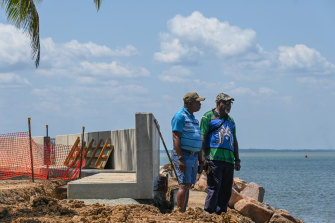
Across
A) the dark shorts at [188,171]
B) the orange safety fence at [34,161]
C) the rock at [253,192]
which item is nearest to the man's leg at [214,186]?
the dark shorts at [188,171]

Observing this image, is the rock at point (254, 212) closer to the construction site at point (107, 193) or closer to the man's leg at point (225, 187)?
the construction site at point (107, 193)

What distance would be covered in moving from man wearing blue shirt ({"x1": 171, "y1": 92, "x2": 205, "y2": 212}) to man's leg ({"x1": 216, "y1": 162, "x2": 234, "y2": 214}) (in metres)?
0.47

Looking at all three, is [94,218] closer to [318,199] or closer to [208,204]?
[208,204]

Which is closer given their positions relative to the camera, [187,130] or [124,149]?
[187,130]

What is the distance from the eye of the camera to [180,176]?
360 inches

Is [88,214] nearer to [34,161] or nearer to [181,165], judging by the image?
[181,165]

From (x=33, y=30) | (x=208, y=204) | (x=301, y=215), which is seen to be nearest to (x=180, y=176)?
(x=208, y=204)

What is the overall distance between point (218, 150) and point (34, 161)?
1035 centimetres

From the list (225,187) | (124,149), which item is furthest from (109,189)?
(124,149)

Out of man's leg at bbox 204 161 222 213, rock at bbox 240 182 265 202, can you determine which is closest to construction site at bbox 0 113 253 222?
man's leg at bbox 204 161 222 213

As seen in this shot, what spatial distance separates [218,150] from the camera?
29.8 ft

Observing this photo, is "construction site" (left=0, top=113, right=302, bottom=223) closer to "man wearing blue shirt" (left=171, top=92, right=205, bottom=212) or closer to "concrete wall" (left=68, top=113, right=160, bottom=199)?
"concrete wall" (left=68, top=113, right=160, bottom=199)

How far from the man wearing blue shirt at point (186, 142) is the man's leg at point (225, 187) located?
47 cm

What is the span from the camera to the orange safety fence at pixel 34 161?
16984mm
